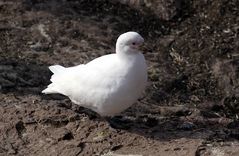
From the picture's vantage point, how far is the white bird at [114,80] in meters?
5.18

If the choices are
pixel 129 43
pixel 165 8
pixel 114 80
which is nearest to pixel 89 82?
pixel 114 80

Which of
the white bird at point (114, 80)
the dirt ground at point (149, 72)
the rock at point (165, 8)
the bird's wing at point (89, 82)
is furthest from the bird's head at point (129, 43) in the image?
the rock at point (165, 8)

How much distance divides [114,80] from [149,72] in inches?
72.2

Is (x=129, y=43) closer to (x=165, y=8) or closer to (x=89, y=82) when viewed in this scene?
(x=89, y=82)

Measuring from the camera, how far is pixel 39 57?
6.92 meters

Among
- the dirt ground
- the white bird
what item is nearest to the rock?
the dirt ground

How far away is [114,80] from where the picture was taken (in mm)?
5203

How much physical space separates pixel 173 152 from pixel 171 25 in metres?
3.32

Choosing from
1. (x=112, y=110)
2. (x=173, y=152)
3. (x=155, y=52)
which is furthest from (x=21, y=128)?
(x=155, y=52)

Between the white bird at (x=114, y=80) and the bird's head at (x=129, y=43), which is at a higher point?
the bird's head at (x=129, y=43)

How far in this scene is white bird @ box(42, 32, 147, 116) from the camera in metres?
5.18

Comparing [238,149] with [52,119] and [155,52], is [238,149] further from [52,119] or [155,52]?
[155,52]

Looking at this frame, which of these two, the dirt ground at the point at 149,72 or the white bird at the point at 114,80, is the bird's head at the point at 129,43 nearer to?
the white bird at the point at 114,80

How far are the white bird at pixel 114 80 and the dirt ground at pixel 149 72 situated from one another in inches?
11.4
